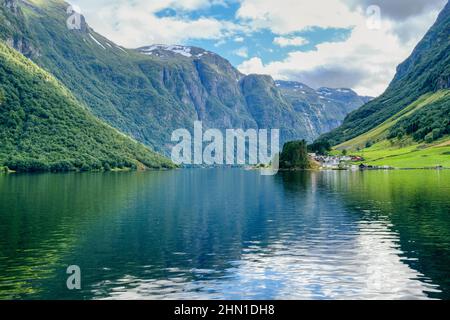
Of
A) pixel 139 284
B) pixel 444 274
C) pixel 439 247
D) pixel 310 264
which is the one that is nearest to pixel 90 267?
pixel 139 284

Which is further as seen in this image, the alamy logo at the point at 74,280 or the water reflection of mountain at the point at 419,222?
the water reflection of mountain at the point at 419,222

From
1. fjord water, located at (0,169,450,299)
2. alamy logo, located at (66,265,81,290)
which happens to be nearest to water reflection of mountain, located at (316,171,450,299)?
fjord water, located at (0,169,450,299)

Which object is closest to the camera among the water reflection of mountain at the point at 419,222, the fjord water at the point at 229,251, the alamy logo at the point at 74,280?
the fjord water at the point at 229,251

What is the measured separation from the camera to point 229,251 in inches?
1923

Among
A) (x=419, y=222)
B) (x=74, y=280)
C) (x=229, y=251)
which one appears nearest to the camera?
(x=74, y=280)

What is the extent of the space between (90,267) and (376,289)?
23.7 metres

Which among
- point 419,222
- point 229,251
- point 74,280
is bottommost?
point 74,280

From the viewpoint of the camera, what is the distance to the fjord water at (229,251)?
116ft

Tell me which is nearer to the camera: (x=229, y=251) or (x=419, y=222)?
(x=229, y=251)

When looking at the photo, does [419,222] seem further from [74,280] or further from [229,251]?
[74,280]

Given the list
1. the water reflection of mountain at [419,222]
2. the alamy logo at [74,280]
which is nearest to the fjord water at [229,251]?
the water reflection of mountain at [419,222]

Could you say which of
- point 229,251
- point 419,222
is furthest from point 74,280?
point 419,222

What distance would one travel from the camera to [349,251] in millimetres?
48094

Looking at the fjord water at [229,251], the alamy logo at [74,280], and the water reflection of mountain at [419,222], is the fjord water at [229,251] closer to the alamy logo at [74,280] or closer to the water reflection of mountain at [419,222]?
the water reflection of mountain at [419,222]
